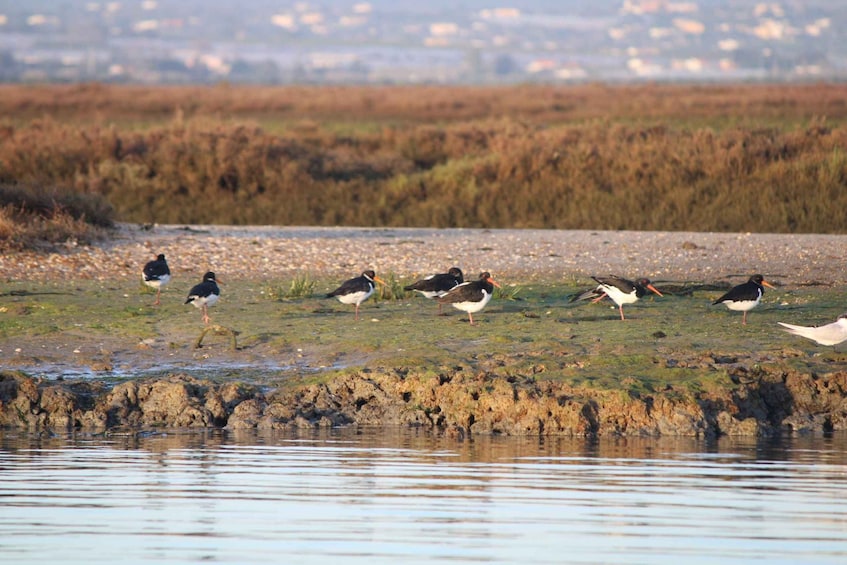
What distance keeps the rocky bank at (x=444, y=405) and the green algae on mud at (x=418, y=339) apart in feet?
0.66

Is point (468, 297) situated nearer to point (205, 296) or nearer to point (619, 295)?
point (619, 295)

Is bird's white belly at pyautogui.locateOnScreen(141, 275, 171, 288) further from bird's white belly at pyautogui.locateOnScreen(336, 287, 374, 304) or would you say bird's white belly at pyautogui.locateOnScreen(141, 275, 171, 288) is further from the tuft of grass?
bird's white belly at pyautogui.locateOnScreen(336, 287, 374, 304)

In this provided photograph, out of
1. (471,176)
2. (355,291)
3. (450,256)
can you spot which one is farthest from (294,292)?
(471,176)

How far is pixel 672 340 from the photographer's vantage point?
14812 mm

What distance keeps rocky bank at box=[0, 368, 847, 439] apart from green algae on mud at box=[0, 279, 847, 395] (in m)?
0.20

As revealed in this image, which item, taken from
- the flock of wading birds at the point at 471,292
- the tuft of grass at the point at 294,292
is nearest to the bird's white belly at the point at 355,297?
the flock of wading birds at the point at 471,292

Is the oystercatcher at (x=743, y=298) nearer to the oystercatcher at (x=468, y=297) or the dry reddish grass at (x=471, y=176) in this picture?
the oystercatcher at (x=468, y=297)

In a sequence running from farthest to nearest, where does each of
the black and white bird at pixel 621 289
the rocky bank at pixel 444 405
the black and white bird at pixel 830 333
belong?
the black and white bird at pixel 621 289 < the black and white bird at pixel 830 333 < the rocky bank at pixel 444 405

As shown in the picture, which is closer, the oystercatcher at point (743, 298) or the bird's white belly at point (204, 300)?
the oystercatcher at point (743, 298)

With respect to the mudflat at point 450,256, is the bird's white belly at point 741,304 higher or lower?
higher

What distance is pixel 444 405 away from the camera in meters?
12.9

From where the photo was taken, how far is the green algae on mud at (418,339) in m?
13.6

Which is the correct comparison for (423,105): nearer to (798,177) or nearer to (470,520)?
(798,177)

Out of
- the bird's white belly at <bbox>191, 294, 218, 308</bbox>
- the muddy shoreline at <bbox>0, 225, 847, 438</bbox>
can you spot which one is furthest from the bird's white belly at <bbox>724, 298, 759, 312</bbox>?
the bird's white belly at <bbox>191, 294, 218, 308</bbox>
